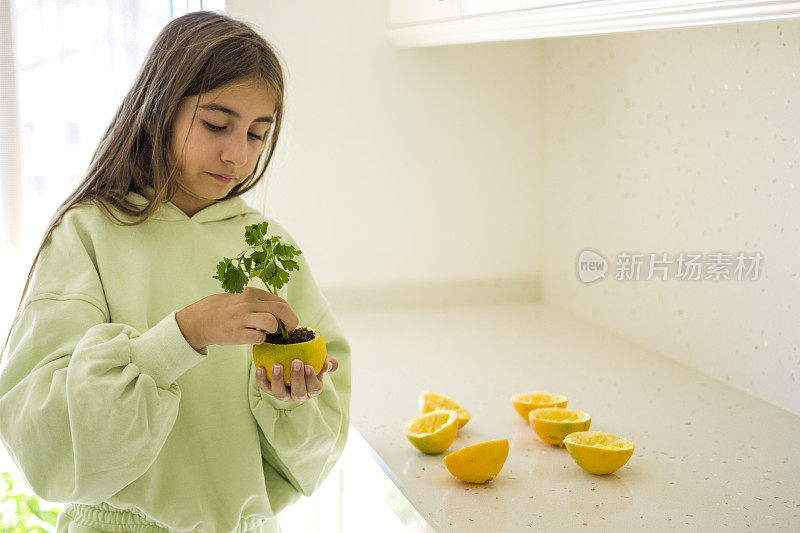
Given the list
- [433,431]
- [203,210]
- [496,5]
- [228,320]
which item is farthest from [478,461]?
[496,5]

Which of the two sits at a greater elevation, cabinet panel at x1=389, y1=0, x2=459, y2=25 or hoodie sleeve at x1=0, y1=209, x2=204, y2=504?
cabinet panel at x1=389, y1=0, x2=459, y2=25

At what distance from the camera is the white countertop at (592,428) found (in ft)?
3.14

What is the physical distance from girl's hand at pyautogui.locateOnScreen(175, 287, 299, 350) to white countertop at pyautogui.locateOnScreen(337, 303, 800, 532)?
0.30 metres

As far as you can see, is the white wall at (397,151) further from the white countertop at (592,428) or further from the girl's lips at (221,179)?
the girl's lips at (221,179)

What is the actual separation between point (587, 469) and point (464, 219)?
106 centimetres

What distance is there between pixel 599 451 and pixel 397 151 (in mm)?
1092

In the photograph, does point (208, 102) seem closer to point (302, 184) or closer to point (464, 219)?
point (302, 184)

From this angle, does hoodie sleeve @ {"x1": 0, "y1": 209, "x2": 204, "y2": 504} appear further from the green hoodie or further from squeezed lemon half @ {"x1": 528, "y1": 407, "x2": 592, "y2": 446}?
squeezed lemon half @ {"x1": 528, "y1": 407, "x2": 592, "y2": 446}

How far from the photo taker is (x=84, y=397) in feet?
2.72

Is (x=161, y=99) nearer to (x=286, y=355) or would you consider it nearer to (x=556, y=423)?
(x=286, y=355)

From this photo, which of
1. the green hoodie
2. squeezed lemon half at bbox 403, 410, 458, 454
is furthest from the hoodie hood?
squeezed lemon half at bbox 403, 410, 458, 454

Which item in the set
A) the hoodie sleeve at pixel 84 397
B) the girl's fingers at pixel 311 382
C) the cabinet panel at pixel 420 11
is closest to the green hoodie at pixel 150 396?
the hoodie sleeve at pixel 84 397

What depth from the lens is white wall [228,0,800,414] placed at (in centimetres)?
142

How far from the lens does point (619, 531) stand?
0.91 m
